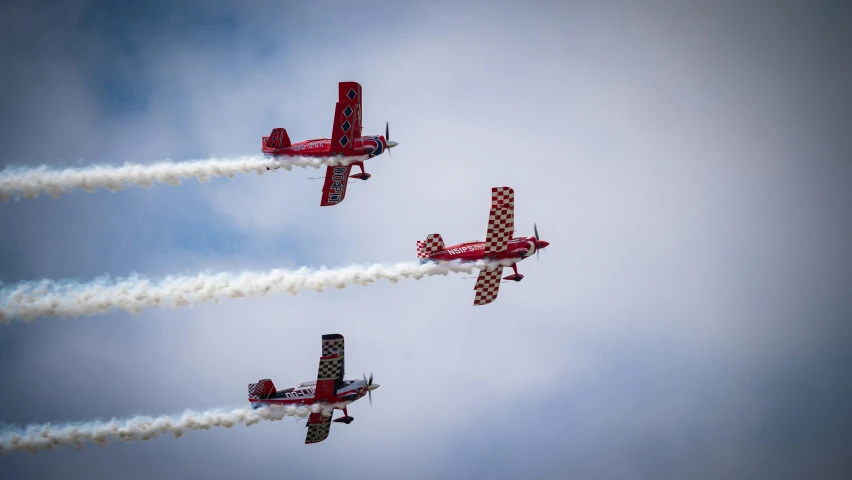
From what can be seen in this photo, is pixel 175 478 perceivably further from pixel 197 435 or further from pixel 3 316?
pixel 3 316

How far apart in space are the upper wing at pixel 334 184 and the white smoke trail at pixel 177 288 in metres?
4.13

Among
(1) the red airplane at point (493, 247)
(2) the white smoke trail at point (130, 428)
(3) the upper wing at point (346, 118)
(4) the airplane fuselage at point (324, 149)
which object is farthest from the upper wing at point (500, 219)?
(2) the white smoke trail at point (130, 428)

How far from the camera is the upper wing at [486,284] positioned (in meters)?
30.5

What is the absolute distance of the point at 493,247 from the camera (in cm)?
2988

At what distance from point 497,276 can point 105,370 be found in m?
30.6

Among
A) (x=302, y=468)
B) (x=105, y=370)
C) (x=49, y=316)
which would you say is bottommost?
(x=302, y=468)

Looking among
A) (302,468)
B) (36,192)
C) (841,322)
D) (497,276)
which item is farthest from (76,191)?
(841,322)

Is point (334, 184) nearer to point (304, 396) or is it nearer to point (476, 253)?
point (476, 253)

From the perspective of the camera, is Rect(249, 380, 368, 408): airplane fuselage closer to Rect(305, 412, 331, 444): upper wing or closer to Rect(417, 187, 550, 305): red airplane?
Rect(305, 412, 331, 444): upper wing

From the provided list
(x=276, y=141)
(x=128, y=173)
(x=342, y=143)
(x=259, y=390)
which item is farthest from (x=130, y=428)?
(x=342, y=143)

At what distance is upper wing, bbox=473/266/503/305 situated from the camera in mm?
30500

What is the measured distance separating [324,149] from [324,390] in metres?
8.63

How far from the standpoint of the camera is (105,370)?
51656 mm

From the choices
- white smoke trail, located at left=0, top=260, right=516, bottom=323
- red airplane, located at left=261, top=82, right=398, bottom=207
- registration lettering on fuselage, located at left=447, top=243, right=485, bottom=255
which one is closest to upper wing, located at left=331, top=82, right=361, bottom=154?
red airplane, located at left=261, top=82, right=398, bottom=207
